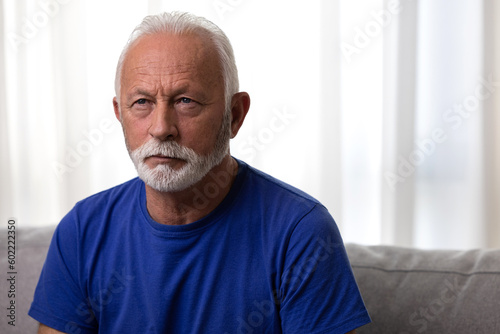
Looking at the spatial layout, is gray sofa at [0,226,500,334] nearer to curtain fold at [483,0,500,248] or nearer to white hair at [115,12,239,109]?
white hair at [115,12,239,109]

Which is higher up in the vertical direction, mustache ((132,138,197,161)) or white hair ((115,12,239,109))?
white hair ((115,12,239,109))

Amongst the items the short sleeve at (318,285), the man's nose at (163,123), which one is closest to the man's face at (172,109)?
the man's nose at (163,123)

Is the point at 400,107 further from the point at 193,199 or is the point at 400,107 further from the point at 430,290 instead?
the point at 193,199

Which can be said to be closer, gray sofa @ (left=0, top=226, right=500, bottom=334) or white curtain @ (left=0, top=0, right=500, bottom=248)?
gray sofa @ (left=0, top=226, right=500, bottom=334)

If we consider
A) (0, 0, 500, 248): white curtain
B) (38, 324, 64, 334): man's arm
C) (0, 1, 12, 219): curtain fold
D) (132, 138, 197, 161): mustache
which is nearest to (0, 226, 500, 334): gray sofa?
(38, 324, 64, 334): man's arm

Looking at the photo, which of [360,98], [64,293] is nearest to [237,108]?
[64,293]

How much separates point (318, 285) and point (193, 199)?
35 cm

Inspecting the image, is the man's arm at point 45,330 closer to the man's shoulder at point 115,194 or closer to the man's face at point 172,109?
the man's shoulder at point 115,194

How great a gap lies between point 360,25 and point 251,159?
→ 66 cm

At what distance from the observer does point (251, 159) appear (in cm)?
236

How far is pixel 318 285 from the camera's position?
4.03ft

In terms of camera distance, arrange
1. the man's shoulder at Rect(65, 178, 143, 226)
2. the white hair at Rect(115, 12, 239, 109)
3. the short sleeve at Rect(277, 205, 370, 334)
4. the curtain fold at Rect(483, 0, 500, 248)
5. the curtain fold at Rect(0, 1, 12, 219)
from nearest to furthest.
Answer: the short sleeve at Rect(277, 205, 370, 334) < the white hair at Rect(115, 12, 239, 109) < the man's shoulder at Rect(65, 178, 143, 226) < the curtain fold at Rect(483, 0, 500, 248) < the curtain fold at Rect(0, 1, 12, 219)

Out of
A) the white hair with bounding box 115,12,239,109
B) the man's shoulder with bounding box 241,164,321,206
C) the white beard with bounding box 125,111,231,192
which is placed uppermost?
the white hair with bounding box 115,12,239,109

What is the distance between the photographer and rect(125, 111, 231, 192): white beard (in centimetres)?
126
